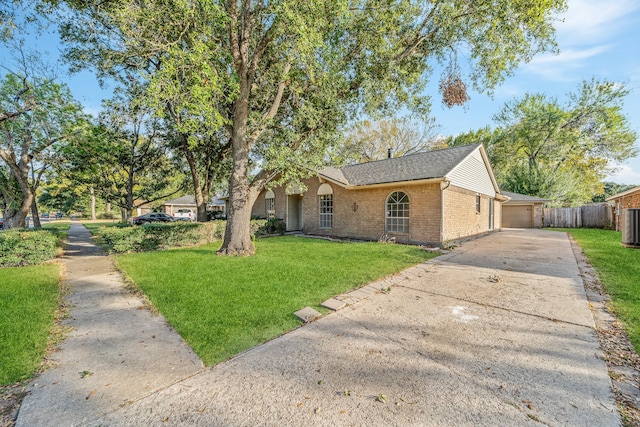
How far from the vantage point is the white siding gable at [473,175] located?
1135cm

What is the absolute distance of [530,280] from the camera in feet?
18.7

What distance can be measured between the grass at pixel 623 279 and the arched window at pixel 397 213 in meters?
5.78

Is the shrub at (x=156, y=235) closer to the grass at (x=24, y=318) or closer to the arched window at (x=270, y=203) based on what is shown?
the grass at (x=24, y=318)

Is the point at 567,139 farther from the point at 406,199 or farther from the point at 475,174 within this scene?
the point at 406,199

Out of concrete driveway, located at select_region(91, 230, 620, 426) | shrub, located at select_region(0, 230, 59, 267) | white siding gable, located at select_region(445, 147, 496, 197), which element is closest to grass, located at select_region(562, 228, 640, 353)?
concrete driveway, located at select_region(91, 230, 620, 426)

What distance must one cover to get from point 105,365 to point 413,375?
10.5 feet

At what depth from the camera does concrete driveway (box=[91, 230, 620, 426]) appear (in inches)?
80.9

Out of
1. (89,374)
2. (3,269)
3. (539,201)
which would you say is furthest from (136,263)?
(539,201)

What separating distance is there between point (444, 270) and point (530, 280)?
1.72 metres

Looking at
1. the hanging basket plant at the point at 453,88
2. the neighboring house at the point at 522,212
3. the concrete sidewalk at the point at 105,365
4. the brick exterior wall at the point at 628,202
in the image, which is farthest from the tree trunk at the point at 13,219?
the brick exterior wall at the point at 628,202

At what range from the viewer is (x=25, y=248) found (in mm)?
7664

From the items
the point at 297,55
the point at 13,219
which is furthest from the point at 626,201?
the point at 13,219

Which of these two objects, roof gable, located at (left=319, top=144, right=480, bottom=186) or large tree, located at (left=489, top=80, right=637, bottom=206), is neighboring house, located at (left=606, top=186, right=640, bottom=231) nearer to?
large tree, located at (left=489, top=80, right=637, bottom=206)

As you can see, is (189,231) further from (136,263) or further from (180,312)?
(180,312)
